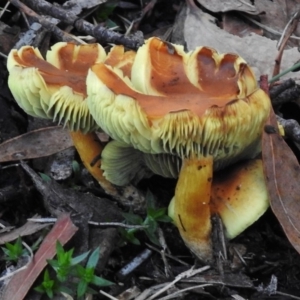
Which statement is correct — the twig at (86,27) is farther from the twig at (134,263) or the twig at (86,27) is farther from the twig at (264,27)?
the twig at (134,263)

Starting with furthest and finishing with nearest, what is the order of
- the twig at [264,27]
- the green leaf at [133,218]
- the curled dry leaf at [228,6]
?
the curled dry leaf at [228,6], the twig at [264,27], the green leaf at [133,218]

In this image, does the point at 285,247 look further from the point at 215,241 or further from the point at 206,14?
the point at 206,14

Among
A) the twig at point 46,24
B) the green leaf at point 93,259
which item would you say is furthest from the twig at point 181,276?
the twig at point 46,24

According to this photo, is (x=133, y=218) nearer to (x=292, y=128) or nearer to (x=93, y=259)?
(x=93, y=259)

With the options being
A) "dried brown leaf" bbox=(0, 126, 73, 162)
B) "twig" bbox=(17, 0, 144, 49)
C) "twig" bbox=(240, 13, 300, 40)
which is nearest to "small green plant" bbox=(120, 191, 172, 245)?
"dried brown leaf" bbox=(0, 126, 73, 162)

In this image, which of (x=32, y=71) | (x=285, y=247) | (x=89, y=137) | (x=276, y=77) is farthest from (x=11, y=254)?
(x=276, y=77)

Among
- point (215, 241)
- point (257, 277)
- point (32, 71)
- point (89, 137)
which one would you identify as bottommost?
point (257, 277)

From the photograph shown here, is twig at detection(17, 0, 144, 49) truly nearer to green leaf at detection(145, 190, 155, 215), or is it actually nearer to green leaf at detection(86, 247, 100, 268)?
green leaf at detection(145, 190, 155, 215)
